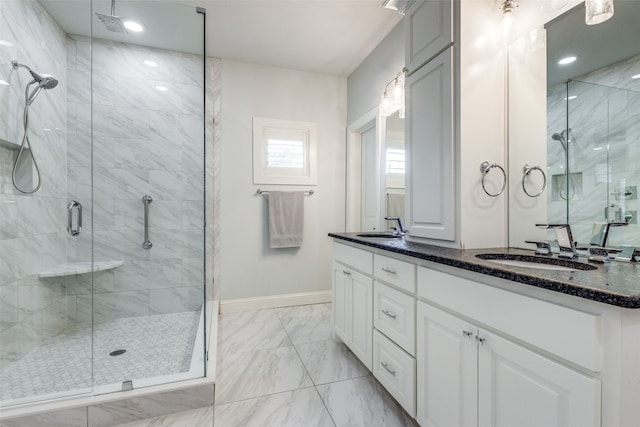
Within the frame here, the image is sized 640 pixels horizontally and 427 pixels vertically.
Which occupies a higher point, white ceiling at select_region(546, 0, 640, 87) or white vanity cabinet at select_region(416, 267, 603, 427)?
white ceiling at select_region(546, 0, 640, 87)

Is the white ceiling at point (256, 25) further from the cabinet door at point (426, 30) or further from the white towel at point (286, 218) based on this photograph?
the white towel at point (286, 218)

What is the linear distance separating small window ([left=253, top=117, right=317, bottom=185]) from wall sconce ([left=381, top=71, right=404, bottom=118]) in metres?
1.01

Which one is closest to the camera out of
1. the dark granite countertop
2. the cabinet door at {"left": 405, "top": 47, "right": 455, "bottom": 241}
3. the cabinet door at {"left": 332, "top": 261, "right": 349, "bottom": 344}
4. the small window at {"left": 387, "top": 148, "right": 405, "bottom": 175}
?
the dark granite countertop

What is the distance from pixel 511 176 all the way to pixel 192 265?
2.69m

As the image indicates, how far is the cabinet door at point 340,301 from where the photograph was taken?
2074mm

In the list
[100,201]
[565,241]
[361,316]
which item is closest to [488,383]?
[565,241]

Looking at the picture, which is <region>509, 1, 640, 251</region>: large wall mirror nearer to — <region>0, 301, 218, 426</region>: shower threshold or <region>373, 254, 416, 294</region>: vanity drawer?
<region>373, 254, 416, 294</region>: vanity drawer

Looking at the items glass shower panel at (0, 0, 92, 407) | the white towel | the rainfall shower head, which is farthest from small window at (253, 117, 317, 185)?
glass shower panel at (0, 0, 92, 407)

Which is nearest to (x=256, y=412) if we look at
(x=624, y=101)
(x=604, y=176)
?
(x=604, y=176)

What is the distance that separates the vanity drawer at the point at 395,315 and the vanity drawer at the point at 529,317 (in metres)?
0.20

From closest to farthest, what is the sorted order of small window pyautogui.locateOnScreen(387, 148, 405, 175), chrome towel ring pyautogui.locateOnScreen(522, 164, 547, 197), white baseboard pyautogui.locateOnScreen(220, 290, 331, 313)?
chrome towel ring pyautogui.locateOnScreen(522, 164, 547, 197), small window pyautogui.locateOnScreen(387, 148, 405, 175), white baseboard pyautogui.locateOnScreen(220, 290, 331, 313)

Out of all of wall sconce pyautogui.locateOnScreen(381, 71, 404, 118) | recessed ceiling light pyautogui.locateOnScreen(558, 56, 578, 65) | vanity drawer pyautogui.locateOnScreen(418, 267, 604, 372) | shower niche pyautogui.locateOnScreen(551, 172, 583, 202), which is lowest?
vanity drawer pyautogui.locateOnScreen(418, 267, 604, 372)

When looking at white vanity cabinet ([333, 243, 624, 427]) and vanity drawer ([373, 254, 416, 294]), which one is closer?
white vanity cabinet ([333, 243, 624, 427])

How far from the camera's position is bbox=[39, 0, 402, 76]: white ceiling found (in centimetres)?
225
